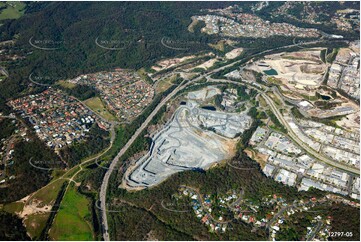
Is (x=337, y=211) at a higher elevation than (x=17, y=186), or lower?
lower

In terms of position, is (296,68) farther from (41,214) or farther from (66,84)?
(41,214)

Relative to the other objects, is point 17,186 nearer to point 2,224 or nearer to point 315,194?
point 2,224

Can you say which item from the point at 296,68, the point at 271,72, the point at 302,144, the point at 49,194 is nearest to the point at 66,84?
the point at 49,194

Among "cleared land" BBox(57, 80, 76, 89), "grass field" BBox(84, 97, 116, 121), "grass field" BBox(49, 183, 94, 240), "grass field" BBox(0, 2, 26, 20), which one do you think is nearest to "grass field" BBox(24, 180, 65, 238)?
"grass field" BBox(49, 183, 94, 240)

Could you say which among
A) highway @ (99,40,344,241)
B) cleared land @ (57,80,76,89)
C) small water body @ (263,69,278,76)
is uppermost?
cleared land @ (57,80,76,89)

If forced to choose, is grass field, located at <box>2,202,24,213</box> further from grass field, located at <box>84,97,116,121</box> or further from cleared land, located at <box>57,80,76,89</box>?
cleared land, located at <box>57,80,76,89</box>

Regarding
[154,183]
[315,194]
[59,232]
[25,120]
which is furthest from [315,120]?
[25,120]

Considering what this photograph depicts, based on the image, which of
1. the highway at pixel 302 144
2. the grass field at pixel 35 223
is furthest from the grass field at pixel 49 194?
the highway at pixel 302 144
